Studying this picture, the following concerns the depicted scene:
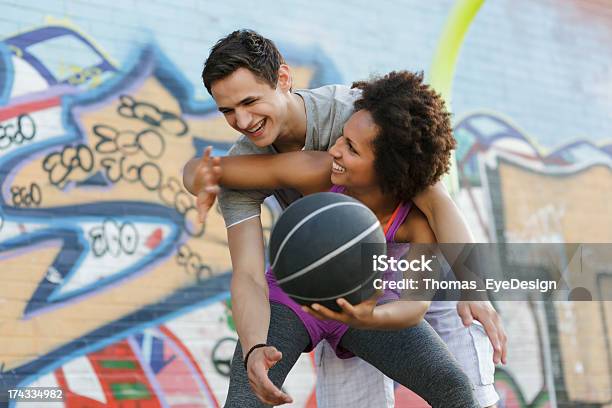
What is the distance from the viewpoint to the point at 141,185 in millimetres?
6480

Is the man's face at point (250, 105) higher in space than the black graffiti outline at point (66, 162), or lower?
lower

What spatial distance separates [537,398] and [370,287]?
19.8ft

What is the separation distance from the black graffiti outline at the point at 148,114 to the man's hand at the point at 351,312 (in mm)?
3798

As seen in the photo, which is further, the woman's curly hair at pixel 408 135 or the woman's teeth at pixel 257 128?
the woman's teeth at pixel 257 128

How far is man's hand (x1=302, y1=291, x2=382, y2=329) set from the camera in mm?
3018

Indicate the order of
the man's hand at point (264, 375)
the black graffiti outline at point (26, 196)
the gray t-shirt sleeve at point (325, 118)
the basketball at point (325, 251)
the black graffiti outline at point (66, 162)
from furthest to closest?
the black graffiti outline at point (66, 162) → the black graffiti outline at point (26, 196) → the gray t-shirt sleeve at point (325, 118) → the man's hand at point (264, 375) → the basketball at point (325, 251)

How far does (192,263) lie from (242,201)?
2.87m

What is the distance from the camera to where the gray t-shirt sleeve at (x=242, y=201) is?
387cm

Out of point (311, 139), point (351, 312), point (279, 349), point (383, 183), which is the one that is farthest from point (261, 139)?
point (351, 312)

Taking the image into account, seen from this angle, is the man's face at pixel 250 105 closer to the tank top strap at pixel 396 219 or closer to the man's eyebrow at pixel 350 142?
the man's eyebrow at pixel 350 142

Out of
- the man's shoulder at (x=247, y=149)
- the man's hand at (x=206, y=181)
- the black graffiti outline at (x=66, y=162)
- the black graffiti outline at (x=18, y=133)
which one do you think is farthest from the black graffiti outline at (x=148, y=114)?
the man's hand at (x=206, y=181)

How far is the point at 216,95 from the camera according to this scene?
12.1 ft

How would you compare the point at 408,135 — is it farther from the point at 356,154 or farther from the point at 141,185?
the point at 141,185

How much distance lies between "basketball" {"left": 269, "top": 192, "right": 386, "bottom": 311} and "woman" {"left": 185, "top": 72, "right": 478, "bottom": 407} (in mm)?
379
